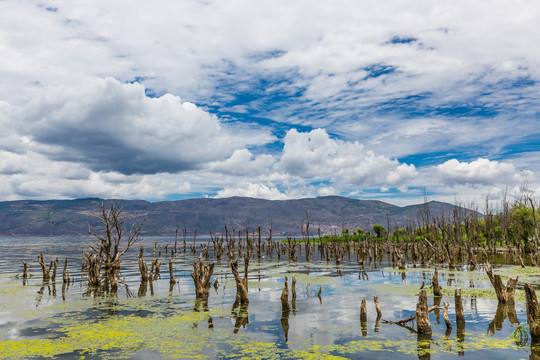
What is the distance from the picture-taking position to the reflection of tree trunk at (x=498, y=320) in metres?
13.8

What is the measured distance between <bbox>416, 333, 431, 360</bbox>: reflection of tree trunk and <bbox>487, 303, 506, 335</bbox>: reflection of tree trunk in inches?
106

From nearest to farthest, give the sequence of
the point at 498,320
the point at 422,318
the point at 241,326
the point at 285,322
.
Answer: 1. the point at 422,318
2. the point at 241,326
3. the point at 498,320
4. the point at 285,322

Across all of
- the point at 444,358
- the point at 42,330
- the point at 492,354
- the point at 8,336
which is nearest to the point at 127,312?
the point at 42,330

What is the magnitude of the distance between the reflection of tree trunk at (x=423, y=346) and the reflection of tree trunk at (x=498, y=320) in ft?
8.82

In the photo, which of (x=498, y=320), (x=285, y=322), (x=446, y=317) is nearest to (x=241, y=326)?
(x=285, y=322)

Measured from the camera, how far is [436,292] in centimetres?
2031

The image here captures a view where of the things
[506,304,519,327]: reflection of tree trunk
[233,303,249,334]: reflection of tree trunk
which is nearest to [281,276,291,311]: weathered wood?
[233,303,249,334]: reflection of tree trunk

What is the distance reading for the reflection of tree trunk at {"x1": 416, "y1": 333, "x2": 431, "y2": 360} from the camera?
11.1 metres

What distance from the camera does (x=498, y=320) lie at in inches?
599

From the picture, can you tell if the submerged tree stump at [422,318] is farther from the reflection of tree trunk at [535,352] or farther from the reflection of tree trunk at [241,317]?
the reflection of tree trunk at [241,317]

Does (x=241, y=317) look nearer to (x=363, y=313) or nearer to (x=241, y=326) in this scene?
(x=241, y=326)

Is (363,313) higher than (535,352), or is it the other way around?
(363,313)

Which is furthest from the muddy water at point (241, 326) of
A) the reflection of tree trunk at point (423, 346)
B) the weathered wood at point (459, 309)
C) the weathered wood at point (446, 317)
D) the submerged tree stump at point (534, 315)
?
the submerged tree stump at point (534, 315)

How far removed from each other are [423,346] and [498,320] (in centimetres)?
564
